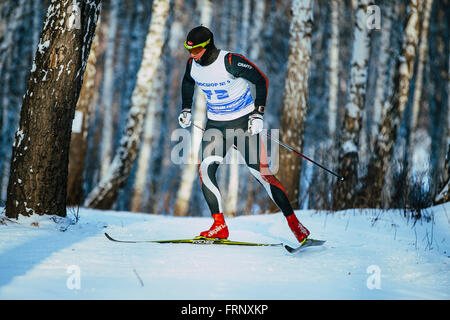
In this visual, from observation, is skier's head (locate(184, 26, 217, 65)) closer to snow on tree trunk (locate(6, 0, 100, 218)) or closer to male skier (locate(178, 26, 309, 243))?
male skier (locate(178, 26, 309, 243))

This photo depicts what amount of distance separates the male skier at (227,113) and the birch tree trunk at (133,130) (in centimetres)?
425

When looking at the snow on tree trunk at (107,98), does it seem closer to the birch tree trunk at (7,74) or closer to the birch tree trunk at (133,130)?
the birch tree trunk at (7,74)

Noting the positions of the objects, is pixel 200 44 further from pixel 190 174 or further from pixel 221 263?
pixel 190 174

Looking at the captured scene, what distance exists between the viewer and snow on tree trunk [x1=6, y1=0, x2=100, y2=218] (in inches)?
169

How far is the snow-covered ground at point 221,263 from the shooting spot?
8.70 feet

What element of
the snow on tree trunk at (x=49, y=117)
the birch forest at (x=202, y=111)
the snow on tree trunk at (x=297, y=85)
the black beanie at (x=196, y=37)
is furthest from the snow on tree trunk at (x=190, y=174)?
the black beanie at (x=196, y=37)

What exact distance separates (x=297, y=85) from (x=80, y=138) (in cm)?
364

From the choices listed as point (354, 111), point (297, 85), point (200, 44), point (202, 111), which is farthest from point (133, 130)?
point (200, 44)

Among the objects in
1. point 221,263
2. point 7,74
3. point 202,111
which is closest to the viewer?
point 221,263

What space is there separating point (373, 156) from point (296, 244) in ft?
10.6

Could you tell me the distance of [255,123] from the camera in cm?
397

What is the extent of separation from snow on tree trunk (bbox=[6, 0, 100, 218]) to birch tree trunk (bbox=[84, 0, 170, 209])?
3824 mm
